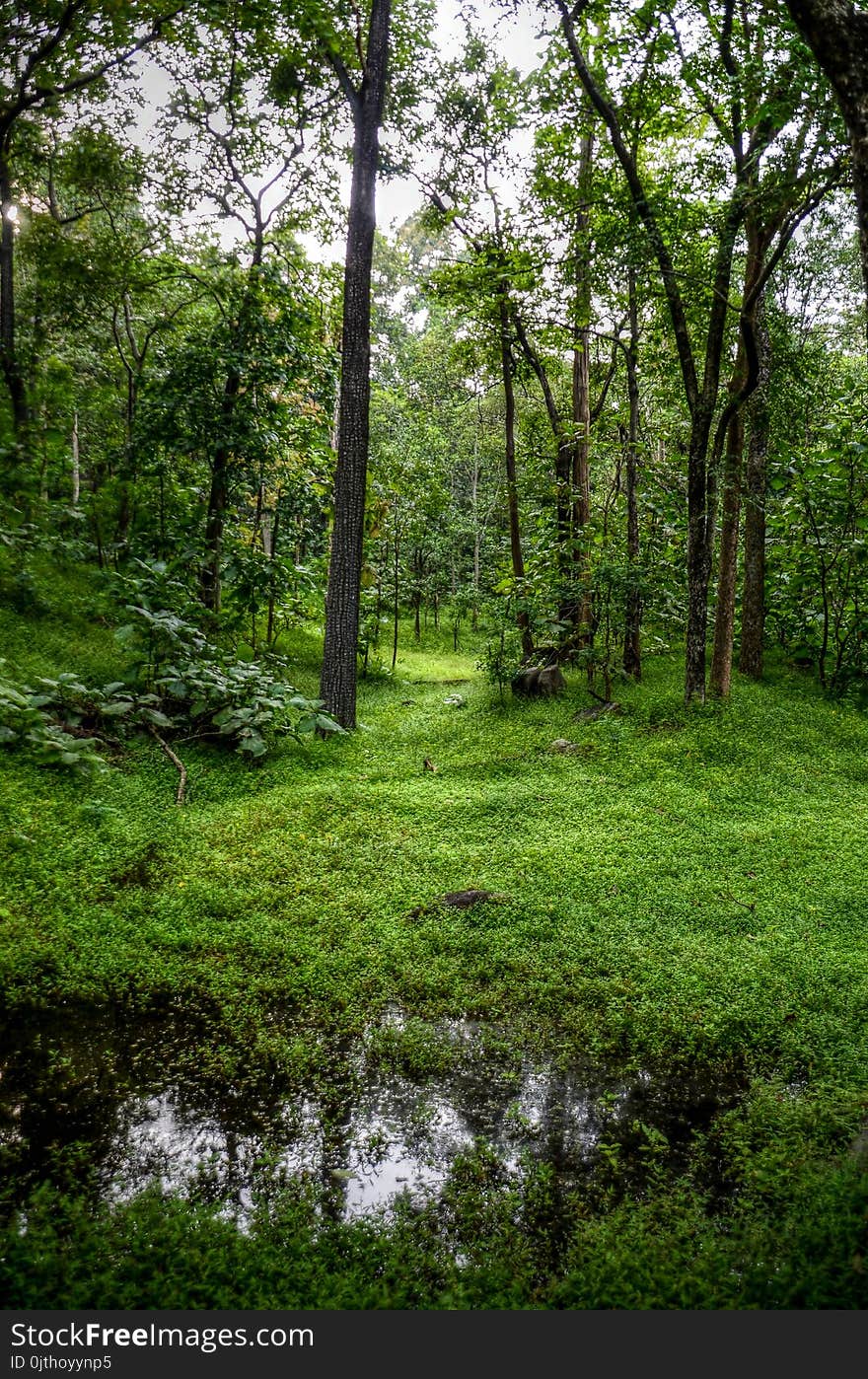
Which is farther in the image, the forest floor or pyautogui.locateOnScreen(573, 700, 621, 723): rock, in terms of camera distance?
pyautogui.locateOnScreen(573, 700, 621, 723): rock

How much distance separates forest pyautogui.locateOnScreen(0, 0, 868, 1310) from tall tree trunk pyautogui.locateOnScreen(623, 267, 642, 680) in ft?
0.28

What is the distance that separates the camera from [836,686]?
8953mm

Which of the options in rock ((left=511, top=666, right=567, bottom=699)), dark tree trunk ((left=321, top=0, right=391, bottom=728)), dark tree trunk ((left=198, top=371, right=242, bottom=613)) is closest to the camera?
dark tree trunk ((left=321, top=0, right=391, bottom=728))

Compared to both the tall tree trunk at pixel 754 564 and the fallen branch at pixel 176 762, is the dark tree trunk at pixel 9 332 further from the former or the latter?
the tall tree trunk at pixel 754 564

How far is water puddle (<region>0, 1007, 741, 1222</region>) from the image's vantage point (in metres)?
2.30

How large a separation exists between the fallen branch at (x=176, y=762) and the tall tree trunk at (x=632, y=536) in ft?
20.6

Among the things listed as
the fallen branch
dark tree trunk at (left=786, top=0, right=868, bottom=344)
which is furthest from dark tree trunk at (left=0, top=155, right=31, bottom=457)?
dark tree trunk at (left=786, top=0, right=868, bottom=344)

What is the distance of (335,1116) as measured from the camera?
2627 mm

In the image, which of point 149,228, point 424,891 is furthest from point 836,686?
point 149,228

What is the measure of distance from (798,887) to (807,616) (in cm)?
653

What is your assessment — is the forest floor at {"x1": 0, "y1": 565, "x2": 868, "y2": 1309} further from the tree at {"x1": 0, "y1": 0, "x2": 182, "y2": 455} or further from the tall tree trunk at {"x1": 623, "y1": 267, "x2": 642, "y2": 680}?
the tree at {"x1": 0, "y1": 0, "x2": 182, "y2": 455}

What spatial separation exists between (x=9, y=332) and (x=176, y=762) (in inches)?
361

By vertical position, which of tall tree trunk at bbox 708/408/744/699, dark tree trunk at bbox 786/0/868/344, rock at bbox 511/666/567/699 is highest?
dark tree trunk at bbox 786/0/868/344

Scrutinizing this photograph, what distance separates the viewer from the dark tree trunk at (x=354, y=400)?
7172mm
